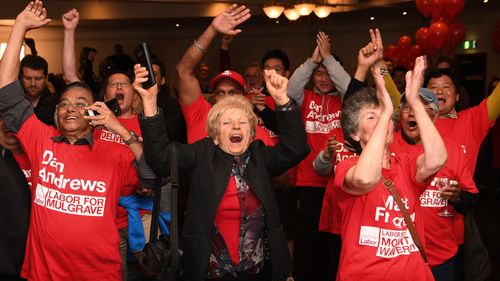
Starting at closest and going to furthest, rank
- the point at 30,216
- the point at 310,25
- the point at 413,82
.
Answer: the point at 413,82 < the point at 30,216 < the point at 310,25

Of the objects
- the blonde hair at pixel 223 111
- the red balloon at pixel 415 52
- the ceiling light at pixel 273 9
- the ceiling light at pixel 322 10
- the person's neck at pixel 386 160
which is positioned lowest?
the person's neck at pixel 386 160

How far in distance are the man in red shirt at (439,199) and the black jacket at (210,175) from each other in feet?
2.30

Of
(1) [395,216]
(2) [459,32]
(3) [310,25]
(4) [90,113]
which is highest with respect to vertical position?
(3) [310,25]

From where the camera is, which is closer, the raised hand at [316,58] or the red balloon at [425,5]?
the raised hand at [316,58]

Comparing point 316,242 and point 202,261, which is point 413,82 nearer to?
point 202,261

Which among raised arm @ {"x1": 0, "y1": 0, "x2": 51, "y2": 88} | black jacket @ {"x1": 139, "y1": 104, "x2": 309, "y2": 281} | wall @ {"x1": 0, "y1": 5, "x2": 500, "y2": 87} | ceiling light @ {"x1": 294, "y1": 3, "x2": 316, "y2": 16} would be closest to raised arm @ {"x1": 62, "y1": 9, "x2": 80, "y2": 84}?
raised arm @ {"x1": 0, "y1": 0, "x2": 51, "y2": 88}

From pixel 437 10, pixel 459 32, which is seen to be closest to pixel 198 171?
pixel 437 10

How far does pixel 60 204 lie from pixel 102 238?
0.26 metres

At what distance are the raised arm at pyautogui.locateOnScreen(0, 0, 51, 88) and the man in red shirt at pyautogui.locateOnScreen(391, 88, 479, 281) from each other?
197 cm

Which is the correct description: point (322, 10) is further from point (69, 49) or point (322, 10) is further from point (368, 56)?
point (69, 49)

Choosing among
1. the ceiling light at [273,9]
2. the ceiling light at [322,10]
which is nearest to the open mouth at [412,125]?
the ceiling light at [273,9]

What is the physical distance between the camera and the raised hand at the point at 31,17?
3506 mm

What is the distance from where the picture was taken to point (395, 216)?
2881mm

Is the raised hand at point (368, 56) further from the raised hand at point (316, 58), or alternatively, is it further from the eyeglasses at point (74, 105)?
the eyeglasses at point (74, 105)
